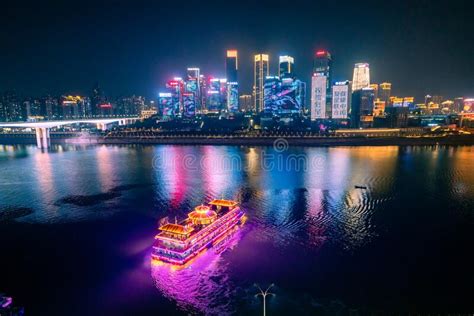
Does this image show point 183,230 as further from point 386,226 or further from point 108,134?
point 108,134

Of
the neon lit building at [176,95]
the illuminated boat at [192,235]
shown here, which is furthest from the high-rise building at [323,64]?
the illuminated boat at [192,235]

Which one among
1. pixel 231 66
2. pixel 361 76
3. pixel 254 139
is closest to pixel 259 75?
pixel 231 66

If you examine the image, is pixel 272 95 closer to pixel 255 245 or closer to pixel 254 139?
pixel 254 139

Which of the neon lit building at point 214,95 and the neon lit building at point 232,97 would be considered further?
the neon lit building at point 232,97

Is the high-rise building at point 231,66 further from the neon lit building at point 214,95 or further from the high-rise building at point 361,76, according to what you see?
the high-rise building at point 361,76

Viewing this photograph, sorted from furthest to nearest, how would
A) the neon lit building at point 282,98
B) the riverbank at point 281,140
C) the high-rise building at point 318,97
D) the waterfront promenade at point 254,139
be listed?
the high-rise building at point 318,97, the neon lit building at point 282,98, the waterfront promenade at point 254,139, the riverbank at point 281,140

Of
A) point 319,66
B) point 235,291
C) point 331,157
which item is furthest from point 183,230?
Answer: point 319,66
